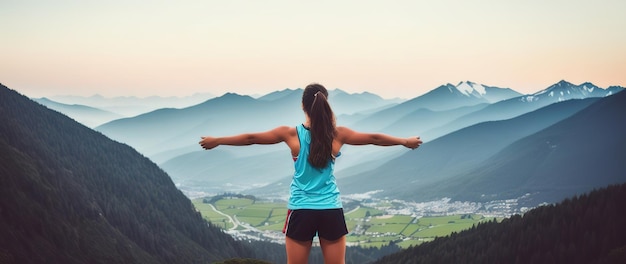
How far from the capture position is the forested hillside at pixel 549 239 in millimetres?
155625

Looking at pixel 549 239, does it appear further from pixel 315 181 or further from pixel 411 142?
pixel 315 181

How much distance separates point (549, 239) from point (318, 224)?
16603 centimetres

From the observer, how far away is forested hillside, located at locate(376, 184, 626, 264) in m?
156

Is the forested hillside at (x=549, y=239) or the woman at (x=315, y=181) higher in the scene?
the woman at (x=315, y=181)

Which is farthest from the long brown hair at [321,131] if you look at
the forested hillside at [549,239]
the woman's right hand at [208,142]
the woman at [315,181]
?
the forested hillside at [549,239]

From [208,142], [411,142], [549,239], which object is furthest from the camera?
[549,239]

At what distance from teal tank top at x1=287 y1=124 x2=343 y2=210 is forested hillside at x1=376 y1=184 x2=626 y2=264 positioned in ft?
502

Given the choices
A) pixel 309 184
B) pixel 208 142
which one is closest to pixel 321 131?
pixel 309 184

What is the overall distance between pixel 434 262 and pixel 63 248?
116268 mm

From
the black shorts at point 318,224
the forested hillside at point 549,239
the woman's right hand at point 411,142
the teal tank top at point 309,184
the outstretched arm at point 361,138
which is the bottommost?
the forested hillside at point 549,239

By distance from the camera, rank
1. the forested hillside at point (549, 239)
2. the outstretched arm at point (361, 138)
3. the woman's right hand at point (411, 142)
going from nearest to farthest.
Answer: the outstretched arm at point (361, 138)
the woman's right hand at point (411, 142)
the forested hillside at point (549, 239)

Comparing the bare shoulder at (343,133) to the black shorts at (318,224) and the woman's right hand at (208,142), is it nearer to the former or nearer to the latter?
the black shorts at (318,224)

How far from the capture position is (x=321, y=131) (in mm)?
7801

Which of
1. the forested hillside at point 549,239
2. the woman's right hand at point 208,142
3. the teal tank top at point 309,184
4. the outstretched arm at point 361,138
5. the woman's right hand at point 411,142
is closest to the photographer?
the teal tank top at point 309,184
